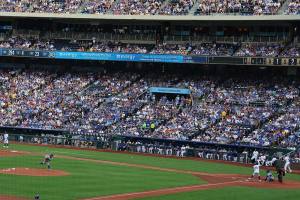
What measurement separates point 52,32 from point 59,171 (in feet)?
116

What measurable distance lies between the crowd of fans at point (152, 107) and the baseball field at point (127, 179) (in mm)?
6028

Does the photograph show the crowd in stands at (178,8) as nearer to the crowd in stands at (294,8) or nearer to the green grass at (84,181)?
the crowd in stands at (294,8)

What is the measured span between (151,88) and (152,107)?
3.14 meters

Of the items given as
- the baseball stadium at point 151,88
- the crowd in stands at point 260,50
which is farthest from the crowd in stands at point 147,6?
the crowd in stands at point 260,50

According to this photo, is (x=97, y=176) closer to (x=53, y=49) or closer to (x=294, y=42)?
(x=294, y=42)

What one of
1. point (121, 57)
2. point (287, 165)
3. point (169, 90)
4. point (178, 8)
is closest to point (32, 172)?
point (287, 165)

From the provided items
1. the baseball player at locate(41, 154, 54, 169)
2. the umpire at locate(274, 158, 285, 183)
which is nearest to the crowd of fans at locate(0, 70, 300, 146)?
the umpire at locate(274, 158, 285, 183)

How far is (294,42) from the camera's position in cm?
5744

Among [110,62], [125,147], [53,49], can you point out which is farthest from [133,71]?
[125,147]

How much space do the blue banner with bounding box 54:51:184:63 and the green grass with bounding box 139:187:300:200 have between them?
29.3 m

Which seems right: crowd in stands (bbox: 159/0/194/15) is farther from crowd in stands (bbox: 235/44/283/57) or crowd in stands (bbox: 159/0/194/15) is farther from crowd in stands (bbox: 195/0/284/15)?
crowd in stands (bbox: 235/44/283/57)

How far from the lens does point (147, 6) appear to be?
206ft

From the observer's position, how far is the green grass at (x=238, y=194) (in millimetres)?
28281

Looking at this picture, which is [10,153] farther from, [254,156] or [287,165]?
[287,165]
